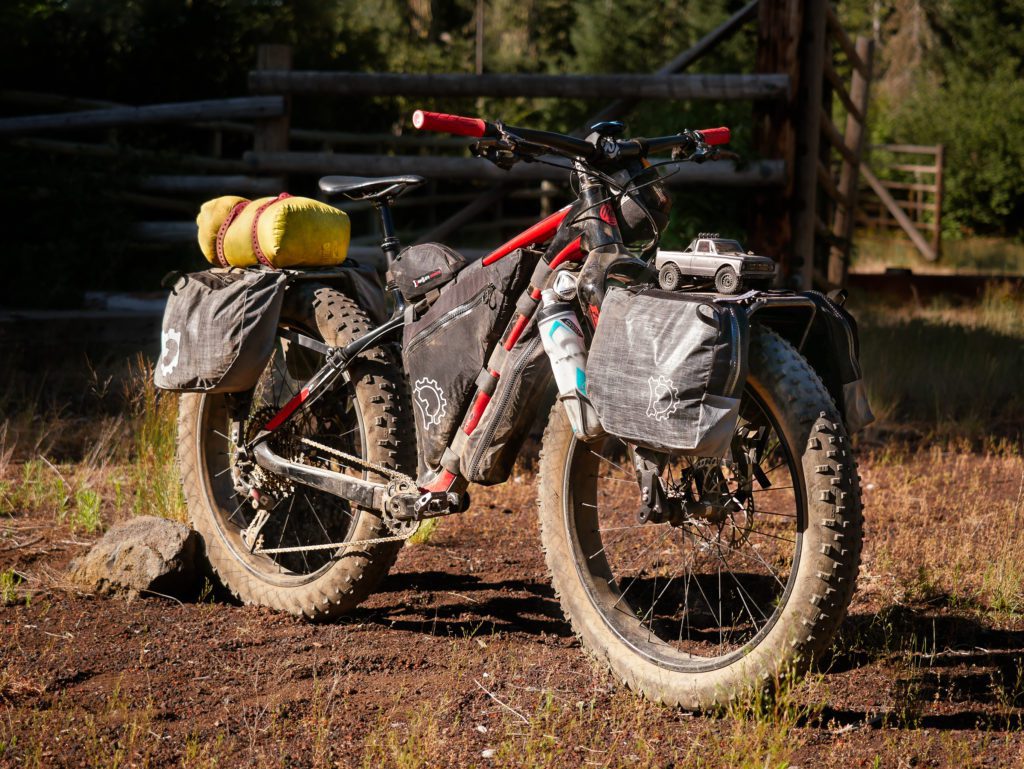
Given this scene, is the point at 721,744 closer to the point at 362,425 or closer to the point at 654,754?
the point at 654,754

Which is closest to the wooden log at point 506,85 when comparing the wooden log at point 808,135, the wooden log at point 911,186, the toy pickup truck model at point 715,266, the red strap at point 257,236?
the wooden log at point 808,135

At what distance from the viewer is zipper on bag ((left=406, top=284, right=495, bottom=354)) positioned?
134 inches

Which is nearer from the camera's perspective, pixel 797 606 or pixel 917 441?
pixel 797 606

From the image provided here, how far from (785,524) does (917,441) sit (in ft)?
5.89

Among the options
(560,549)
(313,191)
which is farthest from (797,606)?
(313,191)

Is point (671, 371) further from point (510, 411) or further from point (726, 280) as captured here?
point (510, 411)

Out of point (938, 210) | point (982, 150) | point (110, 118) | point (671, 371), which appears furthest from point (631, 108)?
point (982, 150)

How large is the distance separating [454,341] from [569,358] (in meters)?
0.48

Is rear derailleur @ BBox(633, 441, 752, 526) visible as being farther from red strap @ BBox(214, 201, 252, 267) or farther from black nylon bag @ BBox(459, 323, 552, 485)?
red strap @ BBox(214, 201, 252, 267)

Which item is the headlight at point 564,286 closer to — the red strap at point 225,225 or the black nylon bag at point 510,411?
the black nylon bag at point 510,411

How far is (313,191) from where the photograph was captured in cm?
1248

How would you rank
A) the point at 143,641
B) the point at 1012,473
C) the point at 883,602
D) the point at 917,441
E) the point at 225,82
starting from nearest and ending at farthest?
the point at 143,641
the point at 883,602
the point at 1012,473
the point at 917,441
the point at 225,82

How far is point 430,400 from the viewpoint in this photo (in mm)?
3521

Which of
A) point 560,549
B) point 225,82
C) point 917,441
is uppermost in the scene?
point 225,82
